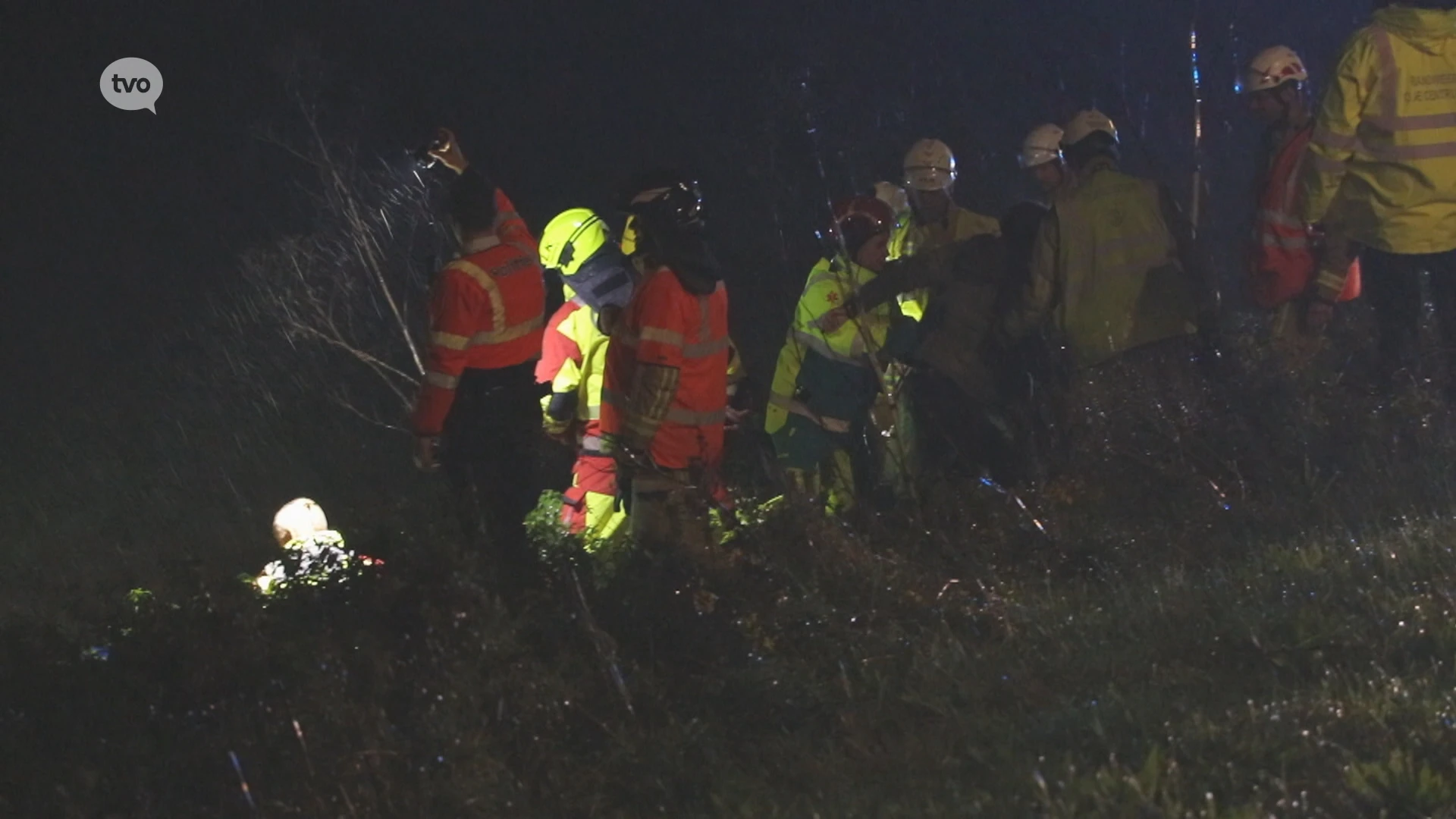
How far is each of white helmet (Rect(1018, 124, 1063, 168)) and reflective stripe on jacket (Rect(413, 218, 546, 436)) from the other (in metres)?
2.50

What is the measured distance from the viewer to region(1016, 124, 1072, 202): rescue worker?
7383 mm

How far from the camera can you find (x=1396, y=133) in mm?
6305

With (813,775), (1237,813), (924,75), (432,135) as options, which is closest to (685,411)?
(432,135)

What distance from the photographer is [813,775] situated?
4410 mm

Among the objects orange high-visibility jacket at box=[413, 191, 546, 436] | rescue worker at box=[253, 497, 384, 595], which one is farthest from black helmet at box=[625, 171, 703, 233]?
rescue worker at box=[253, 497, 384, 595]

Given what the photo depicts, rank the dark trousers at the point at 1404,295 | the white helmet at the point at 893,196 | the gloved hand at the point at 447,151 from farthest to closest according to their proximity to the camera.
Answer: the white helmet at the point at 893,196
the dark trousers at the point at 1404,295
the gloved hand at the point at 447,151

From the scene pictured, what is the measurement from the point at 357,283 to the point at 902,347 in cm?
437

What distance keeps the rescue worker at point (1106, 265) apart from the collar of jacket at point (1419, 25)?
43.7 inches

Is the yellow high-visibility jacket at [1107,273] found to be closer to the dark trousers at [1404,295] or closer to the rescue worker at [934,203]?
the rescue worker at [934,203]

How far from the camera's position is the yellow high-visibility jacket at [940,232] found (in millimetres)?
7379

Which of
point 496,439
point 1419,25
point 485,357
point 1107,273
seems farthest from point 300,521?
point 1419,25

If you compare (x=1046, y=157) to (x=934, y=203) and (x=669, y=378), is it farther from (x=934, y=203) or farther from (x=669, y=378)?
(x=669, y=378)

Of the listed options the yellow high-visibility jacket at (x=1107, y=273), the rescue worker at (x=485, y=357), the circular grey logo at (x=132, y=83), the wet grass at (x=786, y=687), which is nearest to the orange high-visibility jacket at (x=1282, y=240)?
the yellow high-visibility jacket at (x=1107, y=273)

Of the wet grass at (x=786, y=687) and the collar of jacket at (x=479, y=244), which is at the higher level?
the collar of jacket at (x=479, y=244)
